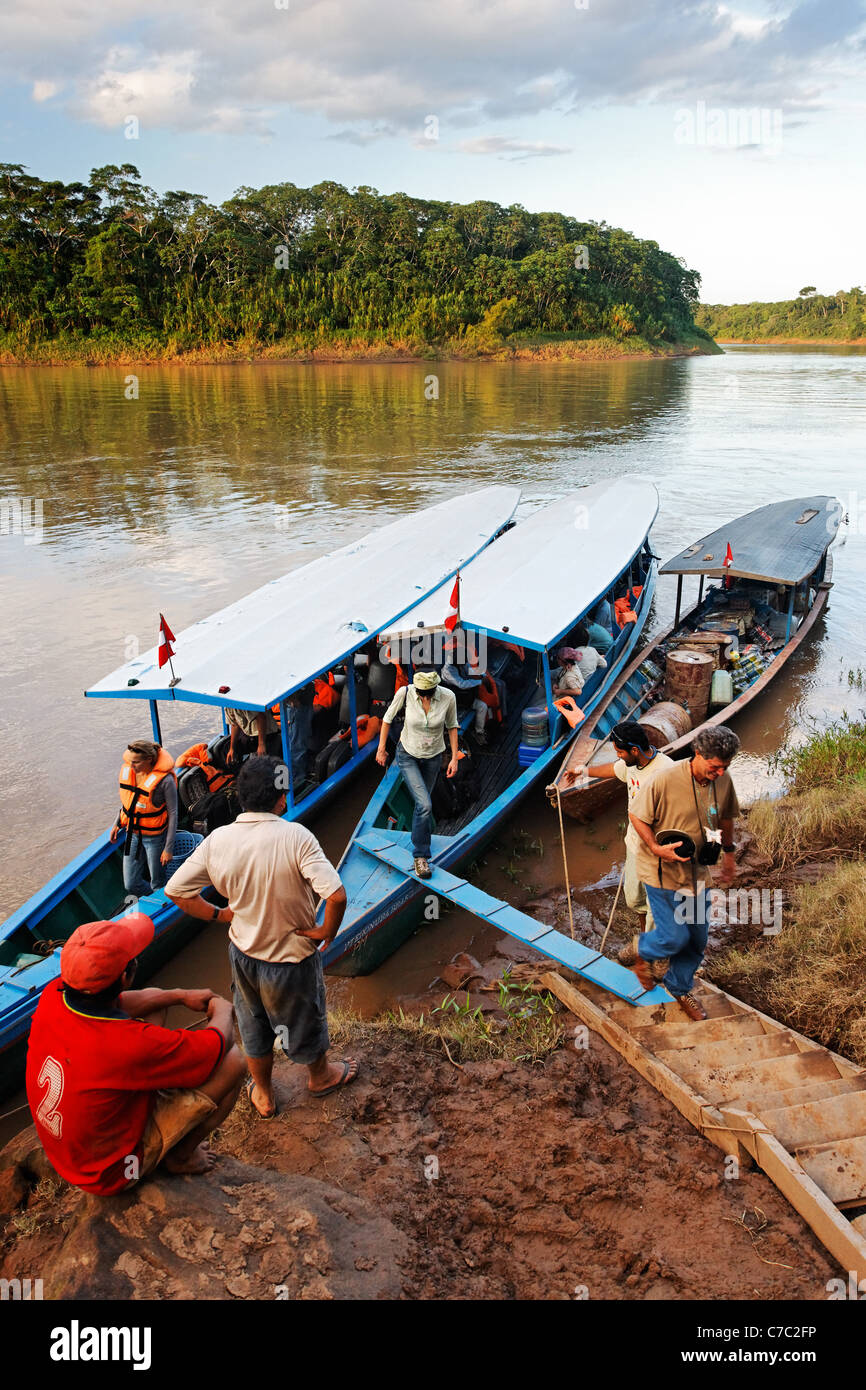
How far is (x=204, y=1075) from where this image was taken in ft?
10.1

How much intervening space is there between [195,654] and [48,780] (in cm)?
313

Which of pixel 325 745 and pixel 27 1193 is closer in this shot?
pixel 27 1193

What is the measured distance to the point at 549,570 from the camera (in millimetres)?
9852

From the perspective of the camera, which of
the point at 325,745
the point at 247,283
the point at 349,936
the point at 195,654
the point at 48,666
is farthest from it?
the point at 247,283

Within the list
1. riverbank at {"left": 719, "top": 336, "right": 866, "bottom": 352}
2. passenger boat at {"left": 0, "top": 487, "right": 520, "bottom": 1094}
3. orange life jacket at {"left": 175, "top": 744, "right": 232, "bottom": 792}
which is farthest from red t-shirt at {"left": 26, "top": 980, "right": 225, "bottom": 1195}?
riverbank at {"left": 719, "top": 336, "right": 866, "bottom": 352}

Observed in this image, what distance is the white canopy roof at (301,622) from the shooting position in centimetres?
681

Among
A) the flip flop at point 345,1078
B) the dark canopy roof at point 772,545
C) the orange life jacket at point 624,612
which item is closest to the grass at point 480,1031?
the flip flop at point 345,1078

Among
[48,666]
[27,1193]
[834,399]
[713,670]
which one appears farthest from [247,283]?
[27,1193]

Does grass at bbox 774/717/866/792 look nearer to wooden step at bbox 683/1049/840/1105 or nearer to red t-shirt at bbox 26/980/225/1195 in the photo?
wooden step at bbox 683/1049/840/1105

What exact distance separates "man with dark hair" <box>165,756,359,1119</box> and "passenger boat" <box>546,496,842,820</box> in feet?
12.0

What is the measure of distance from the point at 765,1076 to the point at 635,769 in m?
1.79

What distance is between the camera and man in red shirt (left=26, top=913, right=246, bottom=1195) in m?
2.82

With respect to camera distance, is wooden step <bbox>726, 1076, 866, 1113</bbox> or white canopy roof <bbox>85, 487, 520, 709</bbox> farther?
white canopy roof <bbox>85, 487, 520, 709</bbox>

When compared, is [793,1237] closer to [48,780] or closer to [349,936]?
[349,936]
